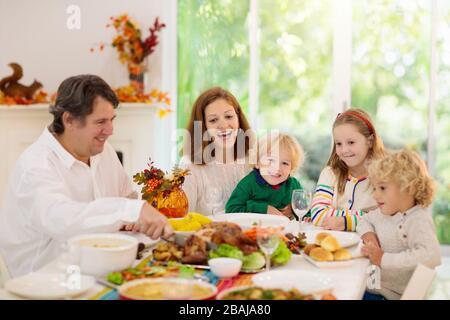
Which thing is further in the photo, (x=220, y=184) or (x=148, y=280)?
(x=220, y=184)

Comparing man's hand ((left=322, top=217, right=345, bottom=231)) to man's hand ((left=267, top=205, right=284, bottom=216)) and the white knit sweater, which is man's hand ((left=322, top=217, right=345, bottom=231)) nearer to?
the white knit sweater

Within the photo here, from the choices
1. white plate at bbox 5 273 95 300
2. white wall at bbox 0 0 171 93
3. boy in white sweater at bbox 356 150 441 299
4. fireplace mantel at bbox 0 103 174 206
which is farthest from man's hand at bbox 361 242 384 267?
white wall at bbox 0 0 171 93

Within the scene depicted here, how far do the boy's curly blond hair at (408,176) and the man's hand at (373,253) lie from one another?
23cm

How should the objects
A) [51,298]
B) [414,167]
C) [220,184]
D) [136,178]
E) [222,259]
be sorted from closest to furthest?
[51,298], [222,259], [414,167], [136,178], [220,184]

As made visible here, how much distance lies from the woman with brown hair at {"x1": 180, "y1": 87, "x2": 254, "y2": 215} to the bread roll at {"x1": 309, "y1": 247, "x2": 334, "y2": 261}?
1.04m

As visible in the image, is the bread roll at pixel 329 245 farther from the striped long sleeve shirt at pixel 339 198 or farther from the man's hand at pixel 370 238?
the striped long sleeve shirt at pixel 339 198

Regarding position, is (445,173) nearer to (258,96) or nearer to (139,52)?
(258,96)

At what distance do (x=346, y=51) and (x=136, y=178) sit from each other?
2.93 metres

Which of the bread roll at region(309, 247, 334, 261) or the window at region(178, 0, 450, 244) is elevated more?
the window at region(178, 0, 450, 244)

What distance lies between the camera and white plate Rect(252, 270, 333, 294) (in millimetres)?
1469

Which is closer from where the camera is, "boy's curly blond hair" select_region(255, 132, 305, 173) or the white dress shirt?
the white dress shirt

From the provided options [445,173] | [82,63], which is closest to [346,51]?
[445,173]

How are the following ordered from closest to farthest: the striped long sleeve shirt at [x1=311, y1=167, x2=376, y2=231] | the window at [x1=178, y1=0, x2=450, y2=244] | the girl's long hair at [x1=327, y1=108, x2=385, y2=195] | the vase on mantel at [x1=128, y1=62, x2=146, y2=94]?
the striped long sleeve shirt at [x1=311, y1=167, x2=376, y2=231], the girl's long hair at [x1=327, y1=108, x2=385, y2=195], the vase on mantel at [x1=128, y1=62, x2=146, y2=94], the window at [x1=178, y1=0, x2=450, y2=244]

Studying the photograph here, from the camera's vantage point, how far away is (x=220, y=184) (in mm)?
2848
